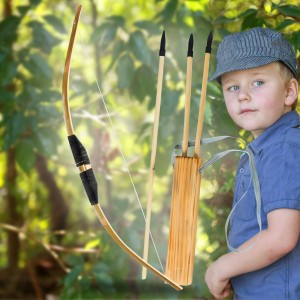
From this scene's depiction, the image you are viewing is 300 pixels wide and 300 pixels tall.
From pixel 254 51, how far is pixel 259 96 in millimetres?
64

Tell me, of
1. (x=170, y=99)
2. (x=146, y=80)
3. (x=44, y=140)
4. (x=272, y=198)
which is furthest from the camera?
(x=44, y=140)

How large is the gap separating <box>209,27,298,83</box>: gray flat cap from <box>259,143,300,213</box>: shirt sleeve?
12cm

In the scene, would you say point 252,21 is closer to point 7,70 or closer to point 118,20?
point 118,20

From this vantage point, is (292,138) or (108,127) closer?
(292,138)

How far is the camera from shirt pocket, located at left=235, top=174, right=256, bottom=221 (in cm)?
95

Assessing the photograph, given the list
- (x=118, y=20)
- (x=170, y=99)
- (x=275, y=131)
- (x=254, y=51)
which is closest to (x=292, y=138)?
(x=275, y=131)

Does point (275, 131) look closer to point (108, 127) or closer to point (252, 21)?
point (252, 21)

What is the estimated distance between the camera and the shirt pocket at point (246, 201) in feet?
3.13

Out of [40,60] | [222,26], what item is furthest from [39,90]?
[222,26]

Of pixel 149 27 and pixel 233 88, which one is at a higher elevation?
pixel 149 27

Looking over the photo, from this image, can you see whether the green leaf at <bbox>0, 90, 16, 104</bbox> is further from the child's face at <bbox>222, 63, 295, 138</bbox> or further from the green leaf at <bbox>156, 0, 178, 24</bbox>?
the child's face at <bbox>222, 63, 295, 138</bbox>

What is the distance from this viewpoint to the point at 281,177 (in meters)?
0.91

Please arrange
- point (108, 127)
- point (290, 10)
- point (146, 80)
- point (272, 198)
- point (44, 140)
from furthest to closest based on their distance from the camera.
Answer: point (108, 127), point (44, 140), point (146, 80), point (290, 10), point (272, 198)

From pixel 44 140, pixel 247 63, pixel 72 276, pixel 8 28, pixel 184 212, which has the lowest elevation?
pixel 72 276
